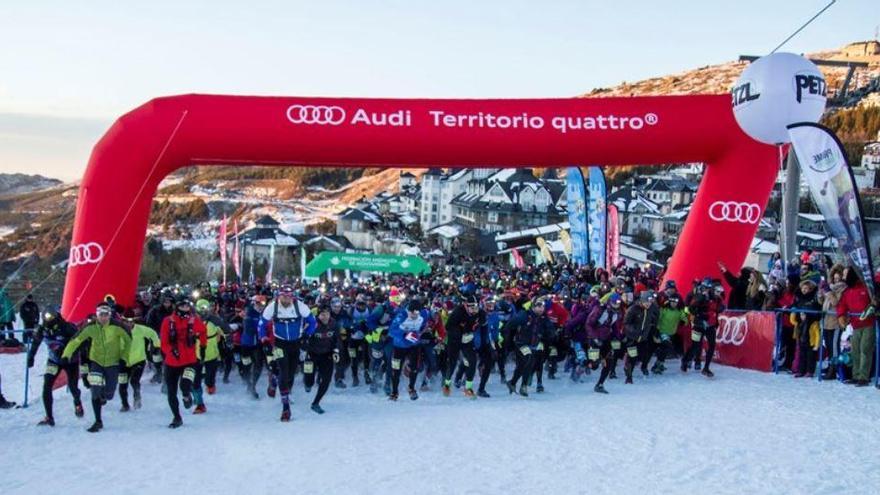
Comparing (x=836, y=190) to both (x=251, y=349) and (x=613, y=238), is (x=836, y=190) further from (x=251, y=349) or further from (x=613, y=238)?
(x=613, y=238)

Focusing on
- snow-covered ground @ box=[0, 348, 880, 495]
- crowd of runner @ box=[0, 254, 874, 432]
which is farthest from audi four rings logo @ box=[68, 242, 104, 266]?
snow-covered ground @ box=[0, 348, 880, 495]

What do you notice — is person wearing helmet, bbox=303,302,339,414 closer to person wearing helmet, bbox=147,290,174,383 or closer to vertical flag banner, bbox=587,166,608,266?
person wearing helmet, bbox=147,290,174,383

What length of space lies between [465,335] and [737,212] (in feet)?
18.5

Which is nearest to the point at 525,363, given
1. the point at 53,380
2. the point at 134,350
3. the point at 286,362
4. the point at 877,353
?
the point at 286,362

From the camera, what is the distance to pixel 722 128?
13453 millimetres

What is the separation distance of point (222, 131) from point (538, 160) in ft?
17.7

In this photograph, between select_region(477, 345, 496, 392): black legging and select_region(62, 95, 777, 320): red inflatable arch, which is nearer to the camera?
select_region(477, 345, 496, 392): black legging

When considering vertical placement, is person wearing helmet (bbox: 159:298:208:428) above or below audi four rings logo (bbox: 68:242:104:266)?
below

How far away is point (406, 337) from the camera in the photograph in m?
11.5

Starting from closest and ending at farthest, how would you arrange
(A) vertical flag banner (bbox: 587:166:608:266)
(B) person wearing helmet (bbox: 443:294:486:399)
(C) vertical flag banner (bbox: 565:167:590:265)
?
(B) person wearing helmet (bbox: 443:294:486:399) < (A) vertical flag banner (bbox: 587:166:608:266) < (C) vertical flag banner (bbox: 565:167:590:265)

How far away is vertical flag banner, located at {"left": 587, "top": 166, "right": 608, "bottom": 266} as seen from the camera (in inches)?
738

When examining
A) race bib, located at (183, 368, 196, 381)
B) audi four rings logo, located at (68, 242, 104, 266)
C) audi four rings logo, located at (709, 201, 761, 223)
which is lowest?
race bib, located at (183, 368, 196, 381)

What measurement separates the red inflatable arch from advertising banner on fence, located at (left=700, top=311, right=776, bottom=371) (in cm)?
112

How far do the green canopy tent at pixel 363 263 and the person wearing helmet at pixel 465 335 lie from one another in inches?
717
